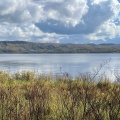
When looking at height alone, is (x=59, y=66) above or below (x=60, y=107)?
below

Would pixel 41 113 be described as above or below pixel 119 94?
below

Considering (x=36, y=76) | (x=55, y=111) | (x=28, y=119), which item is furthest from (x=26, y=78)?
(x=28, y=119)

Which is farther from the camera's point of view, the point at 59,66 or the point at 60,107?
the point at 59,66

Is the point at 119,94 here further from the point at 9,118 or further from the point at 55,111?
the point at 9,118

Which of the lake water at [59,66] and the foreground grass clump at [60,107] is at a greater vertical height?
the foreground grass clump at [60,107]

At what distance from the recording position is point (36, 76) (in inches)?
800

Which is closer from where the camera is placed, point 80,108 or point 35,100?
point 35,100

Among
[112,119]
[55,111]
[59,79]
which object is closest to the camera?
[112,119]

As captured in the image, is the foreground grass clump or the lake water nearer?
the foreground grass clump

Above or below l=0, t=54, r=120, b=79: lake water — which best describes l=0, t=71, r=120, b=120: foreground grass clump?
above

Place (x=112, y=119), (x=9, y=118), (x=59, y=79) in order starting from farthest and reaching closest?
(x=59, y=79) → (x=9, y=118) → (x=112, y=119)

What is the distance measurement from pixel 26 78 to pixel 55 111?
12786mm

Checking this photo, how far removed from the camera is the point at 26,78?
796 inches

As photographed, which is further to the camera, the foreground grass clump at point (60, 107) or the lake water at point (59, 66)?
the lake water at point (59, 66)
